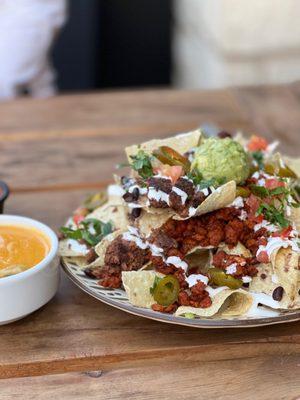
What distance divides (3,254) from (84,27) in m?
2.78

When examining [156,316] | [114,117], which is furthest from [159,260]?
[114,117]

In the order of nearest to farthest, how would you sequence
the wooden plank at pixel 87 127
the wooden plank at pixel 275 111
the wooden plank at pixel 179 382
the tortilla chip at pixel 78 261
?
the wooden plank at pixel 179 382
the tortilla chip at pixel 78 261
the wooden plank at pixel 87 127
the wooden plank at pixel 275 111

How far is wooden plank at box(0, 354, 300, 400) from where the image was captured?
97 centimetres

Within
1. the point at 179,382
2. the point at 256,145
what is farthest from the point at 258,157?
the point at 179,382

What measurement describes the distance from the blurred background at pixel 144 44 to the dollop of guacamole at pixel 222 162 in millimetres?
1766

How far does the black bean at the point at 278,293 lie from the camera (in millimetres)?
1026

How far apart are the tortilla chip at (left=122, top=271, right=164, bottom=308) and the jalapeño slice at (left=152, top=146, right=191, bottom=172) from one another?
0.71 ft

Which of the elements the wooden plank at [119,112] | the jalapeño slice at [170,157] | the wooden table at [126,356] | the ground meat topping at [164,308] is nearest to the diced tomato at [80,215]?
the wooden table at [126,356]

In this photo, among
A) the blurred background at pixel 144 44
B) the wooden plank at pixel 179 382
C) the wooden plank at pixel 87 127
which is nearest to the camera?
the wooden plank at pixel 179 382

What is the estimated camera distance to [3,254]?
1.08 metres

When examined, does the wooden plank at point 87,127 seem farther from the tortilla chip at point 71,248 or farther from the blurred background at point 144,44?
the blurred background at point 144,44

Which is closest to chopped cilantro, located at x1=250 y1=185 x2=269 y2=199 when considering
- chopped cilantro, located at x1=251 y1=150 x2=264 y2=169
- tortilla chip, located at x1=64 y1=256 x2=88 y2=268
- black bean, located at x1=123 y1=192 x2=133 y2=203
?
chopped cilantro, located at x1=251 y1=150 x2=264 y2=169

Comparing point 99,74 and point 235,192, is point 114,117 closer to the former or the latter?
point 235,192

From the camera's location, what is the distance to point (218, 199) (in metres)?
1.06
